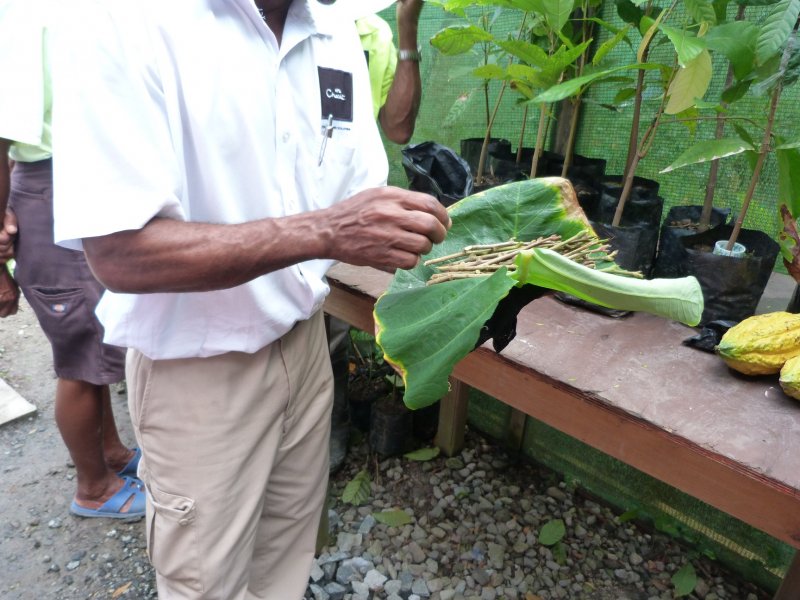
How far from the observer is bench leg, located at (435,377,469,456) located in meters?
2.49

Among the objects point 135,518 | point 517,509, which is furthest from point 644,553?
point 135,518

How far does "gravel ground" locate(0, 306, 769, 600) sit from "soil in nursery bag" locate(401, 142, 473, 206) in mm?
1320

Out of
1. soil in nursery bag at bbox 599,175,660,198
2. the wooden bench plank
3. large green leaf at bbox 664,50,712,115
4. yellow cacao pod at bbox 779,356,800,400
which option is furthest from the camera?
soil in nursery bag at bbox 599,175,660,198

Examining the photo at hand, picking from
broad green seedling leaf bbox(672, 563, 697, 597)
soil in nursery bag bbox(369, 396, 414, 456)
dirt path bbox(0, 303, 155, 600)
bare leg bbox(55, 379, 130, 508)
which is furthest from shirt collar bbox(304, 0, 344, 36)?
broad green seedling leaf bbox(672, 563, 697, 597)

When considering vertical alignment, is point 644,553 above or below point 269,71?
below

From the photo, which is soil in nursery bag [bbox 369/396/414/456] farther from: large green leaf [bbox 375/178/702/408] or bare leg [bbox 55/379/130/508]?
large green leaf [bbox 375/178/702/408]

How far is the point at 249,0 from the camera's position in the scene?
100 centimetres

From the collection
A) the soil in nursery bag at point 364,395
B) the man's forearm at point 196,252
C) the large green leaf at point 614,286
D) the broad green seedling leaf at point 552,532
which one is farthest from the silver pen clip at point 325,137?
the broad green seedling leaf at point 552,532

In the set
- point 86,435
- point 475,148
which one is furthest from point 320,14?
point 86,435

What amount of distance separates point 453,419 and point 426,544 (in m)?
0.58

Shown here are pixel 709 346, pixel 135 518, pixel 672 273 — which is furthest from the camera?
pixel 135 518

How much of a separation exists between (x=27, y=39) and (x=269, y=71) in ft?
3.18

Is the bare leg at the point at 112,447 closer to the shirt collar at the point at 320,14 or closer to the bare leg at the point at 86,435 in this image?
the bare leg at the point at 86,435

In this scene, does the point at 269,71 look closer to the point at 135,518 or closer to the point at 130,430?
the point at 135,518
